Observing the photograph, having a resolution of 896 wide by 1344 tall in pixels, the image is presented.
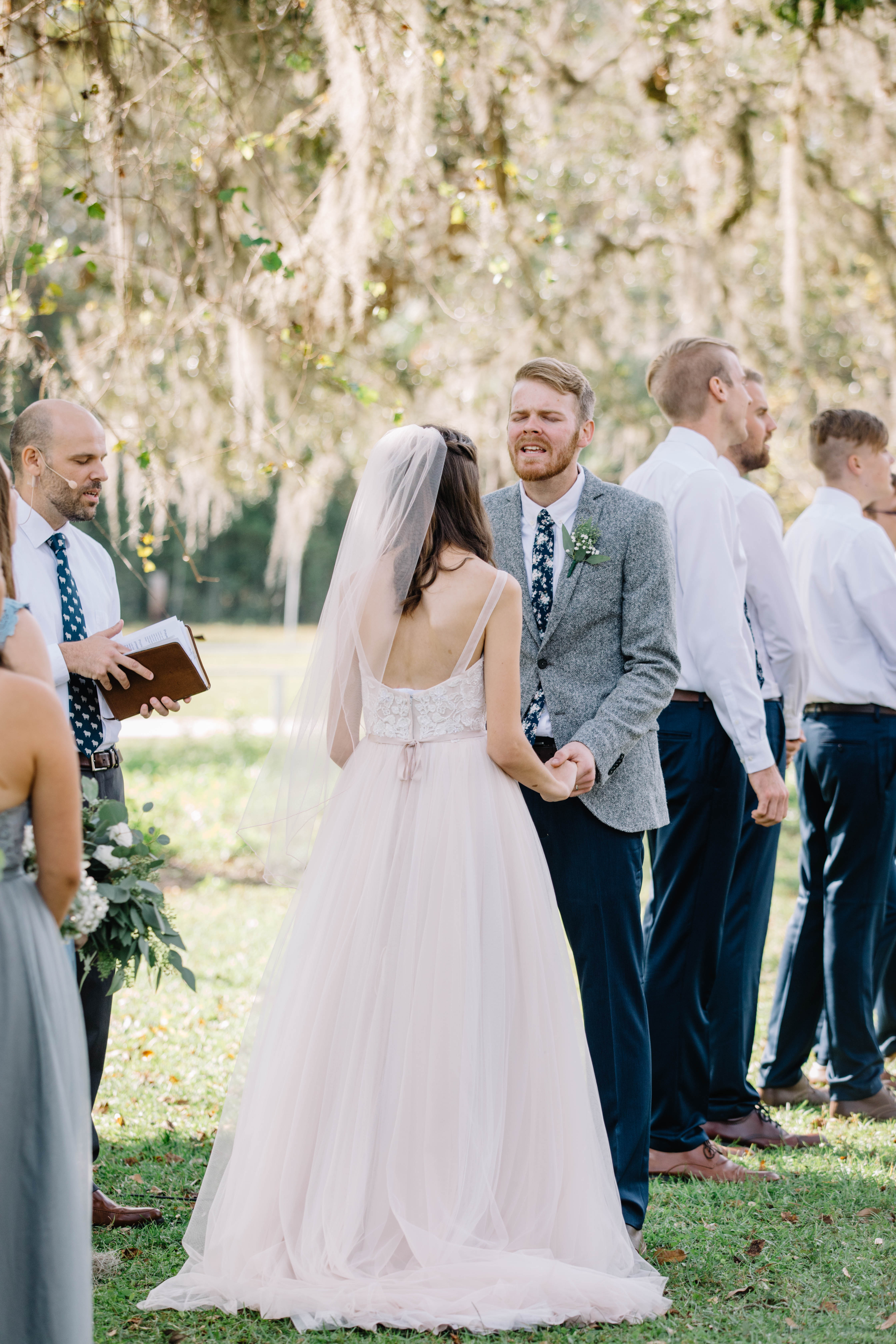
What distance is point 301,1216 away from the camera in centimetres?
334

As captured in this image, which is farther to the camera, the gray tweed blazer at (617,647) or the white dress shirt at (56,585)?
the white dress shirt at (56,585)

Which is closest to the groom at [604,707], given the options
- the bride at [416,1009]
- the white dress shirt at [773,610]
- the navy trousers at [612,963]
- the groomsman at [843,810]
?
the navy trousers at [612,963]

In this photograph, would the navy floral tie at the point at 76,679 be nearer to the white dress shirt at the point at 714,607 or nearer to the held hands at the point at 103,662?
the held hands at the point at 103,662

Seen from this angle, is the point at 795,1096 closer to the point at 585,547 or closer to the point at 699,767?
the point at 699,767

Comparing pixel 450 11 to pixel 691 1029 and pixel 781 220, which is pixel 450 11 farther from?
pixel 691 1029

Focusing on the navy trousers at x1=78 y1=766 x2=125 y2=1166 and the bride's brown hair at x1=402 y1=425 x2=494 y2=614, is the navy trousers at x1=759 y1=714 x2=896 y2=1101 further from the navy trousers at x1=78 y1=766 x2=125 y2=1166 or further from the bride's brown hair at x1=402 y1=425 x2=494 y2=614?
the navy trousers at x1=78 y1=766 x2=125 y2=1166

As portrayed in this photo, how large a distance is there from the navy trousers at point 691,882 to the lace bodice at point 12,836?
2.54 metres

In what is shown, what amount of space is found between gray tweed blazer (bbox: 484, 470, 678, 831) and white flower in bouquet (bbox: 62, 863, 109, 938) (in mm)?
1473

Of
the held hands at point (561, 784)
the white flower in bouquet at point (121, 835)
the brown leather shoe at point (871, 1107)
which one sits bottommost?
the brown leather shoe at point (871, 1107)

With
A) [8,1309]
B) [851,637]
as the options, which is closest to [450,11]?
[851,637]

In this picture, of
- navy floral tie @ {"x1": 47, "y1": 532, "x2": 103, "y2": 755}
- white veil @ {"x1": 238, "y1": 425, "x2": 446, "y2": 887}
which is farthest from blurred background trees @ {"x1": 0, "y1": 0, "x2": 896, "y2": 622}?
white veil @ {"x1": 238, "y1": 425, "x2": 446, "y2": 887}

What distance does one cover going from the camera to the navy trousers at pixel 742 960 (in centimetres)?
487

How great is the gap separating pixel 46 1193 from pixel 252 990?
4500mm

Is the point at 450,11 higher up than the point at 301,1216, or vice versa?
the point at 450,11
